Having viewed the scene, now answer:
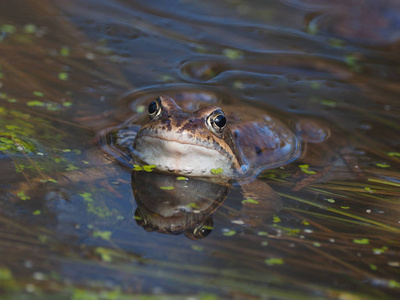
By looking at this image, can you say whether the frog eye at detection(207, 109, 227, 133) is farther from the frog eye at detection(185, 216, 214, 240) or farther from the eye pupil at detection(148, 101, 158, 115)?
the frog eye at detection(185, 216, 214, 240)

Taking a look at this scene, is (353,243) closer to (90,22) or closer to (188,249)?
(188,249)

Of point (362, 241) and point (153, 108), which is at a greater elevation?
point (153, 108)

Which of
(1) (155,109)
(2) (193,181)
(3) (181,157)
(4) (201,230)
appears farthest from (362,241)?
(1) (155,109)

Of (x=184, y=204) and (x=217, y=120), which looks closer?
(x=184, y=204)

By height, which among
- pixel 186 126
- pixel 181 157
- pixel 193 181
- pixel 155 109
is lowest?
pixel 193 181

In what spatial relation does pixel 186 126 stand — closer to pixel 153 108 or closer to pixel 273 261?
pixel 153 108

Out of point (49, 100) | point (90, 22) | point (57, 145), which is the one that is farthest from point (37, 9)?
point (57, 145)
